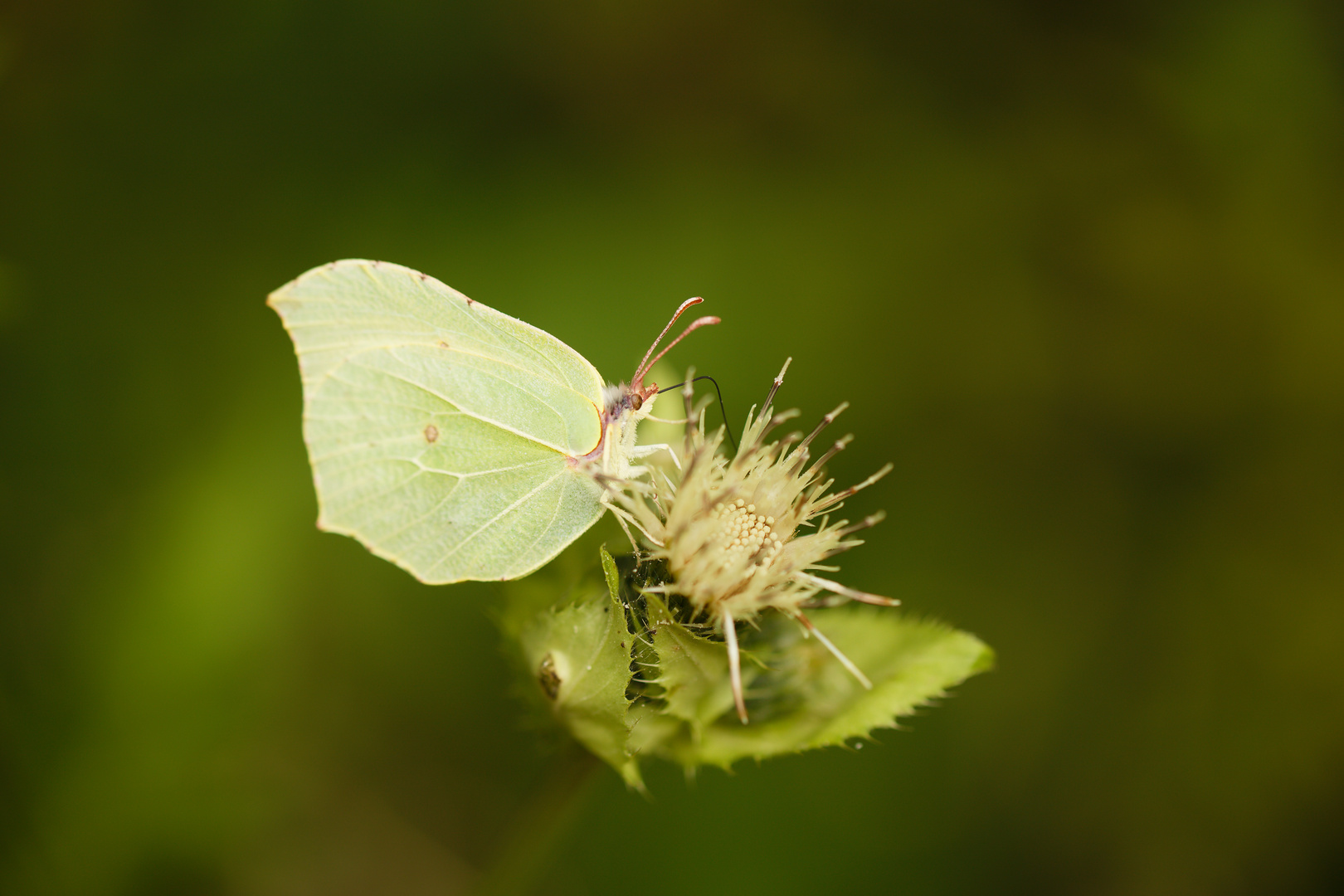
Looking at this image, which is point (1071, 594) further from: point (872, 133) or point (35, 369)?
point (35, 369)

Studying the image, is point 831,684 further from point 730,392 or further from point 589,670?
point 730,392

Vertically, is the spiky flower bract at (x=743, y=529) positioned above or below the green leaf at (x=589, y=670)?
above

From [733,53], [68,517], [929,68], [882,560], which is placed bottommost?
[68,517]

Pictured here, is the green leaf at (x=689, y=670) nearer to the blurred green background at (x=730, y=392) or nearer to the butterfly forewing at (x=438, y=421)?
the butterfly forewing at (x=438, y=421)

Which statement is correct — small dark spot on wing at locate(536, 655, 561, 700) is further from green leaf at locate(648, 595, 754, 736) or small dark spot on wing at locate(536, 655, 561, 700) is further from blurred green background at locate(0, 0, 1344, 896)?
blurred green background at locate(0, 0, 1344, 896)

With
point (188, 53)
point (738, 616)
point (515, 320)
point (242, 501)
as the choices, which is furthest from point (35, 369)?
point (738, 616)

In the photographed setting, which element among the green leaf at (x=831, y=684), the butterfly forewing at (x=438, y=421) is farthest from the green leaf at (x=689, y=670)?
the butterfly forewing at (x=438, y=421)

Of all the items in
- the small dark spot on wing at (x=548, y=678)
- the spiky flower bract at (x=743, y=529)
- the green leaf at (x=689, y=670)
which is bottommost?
the small dark spot on wing at (x=548, y=678)
